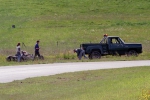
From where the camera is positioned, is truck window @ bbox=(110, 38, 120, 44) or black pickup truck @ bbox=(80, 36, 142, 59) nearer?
black pickup truck @ bbox=(80, 36, 142, 59)

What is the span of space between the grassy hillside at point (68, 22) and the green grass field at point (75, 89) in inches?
838

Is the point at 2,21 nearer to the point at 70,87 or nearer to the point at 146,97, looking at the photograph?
the point at 70,87

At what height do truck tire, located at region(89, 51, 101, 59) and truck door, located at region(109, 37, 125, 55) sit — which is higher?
truck door, located at region(109, 37, 125, 55)

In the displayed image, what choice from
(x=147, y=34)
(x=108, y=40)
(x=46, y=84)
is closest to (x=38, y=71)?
(x=46, y=84)

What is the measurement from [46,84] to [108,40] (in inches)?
768

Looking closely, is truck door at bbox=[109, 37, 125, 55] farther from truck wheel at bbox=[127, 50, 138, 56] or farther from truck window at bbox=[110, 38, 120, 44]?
truck wheel at bbox=[127, 50, 138, 56]

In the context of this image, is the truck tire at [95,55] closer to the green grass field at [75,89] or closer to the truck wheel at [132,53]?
the truck wheel at [132,53]

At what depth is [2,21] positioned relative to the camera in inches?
2640

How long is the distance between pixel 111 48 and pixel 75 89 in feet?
70.3

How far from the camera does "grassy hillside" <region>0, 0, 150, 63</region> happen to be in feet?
180

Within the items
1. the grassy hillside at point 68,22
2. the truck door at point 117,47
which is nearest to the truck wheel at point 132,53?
the truck door at point 117,47

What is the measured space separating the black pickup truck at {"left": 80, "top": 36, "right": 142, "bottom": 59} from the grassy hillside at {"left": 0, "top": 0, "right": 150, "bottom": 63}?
9.61 ft

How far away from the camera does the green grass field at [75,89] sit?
52.4ft

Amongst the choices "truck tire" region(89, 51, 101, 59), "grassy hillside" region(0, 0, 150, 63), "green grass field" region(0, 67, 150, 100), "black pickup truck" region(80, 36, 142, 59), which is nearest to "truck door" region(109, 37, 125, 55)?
"black pickup truck" region(80, 36, 142, 59)
